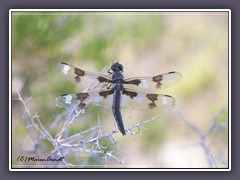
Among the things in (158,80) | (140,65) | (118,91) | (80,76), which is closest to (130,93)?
(118,91)

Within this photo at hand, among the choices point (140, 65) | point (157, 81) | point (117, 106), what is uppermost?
point (140, 65)

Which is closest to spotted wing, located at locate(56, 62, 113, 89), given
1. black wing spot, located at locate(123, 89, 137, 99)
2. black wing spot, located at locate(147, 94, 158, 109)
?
black wing spot, located at locate(123, 89, 137, 99)

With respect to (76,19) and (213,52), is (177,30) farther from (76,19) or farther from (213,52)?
(76,19)

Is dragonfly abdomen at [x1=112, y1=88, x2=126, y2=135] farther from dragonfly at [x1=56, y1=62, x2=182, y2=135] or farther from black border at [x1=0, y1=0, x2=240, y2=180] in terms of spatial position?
black border at [x1=0, y1=0, x2=240, y2=180]

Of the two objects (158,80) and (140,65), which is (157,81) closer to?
(158,80)

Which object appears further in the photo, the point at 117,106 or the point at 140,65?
the point at 140,65
